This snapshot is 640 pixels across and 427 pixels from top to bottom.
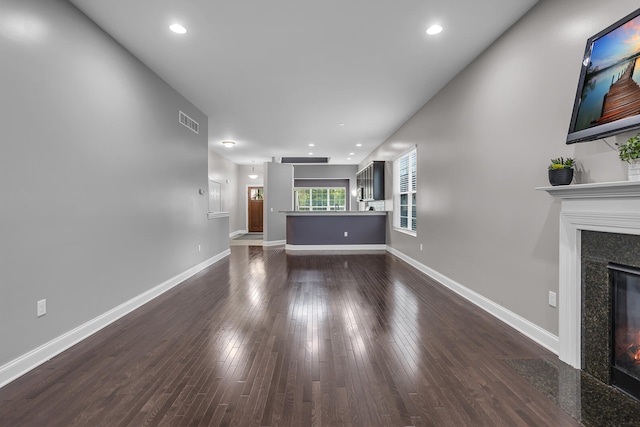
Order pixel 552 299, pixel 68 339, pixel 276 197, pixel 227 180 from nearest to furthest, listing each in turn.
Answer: pixel 552 299 → pixel 68 339 → pixel 276 197 → pixel 227 180

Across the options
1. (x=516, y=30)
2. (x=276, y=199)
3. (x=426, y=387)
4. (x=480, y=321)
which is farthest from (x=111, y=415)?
(x=276, y=199)

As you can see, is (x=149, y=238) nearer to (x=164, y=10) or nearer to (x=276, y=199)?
(x=164, y=10)

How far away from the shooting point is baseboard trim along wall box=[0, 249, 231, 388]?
1.97 meters

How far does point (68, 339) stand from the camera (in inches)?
96.2

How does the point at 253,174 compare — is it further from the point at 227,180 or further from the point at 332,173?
the point at 332,173

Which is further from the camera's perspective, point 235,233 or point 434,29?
point 235,233

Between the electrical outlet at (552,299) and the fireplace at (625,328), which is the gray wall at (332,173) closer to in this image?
the electrical outlet at (552,299)

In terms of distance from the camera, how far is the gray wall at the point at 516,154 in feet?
7.15

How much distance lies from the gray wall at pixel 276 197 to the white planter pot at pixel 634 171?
7.90m

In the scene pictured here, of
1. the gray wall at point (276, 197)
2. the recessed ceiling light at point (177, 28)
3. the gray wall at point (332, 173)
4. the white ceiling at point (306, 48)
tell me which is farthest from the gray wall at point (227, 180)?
the recessed ceiling light at point (177, 28)

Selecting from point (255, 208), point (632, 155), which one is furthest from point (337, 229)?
point (632, 155)

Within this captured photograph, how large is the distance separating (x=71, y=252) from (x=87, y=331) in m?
0.76

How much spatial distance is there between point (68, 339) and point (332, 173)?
33.0 ft

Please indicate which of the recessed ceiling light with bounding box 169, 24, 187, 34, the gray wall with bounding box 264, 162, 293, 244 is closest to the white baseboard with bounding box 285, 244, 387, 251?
the gray wall with bounding box 264, 162, 293, 244
